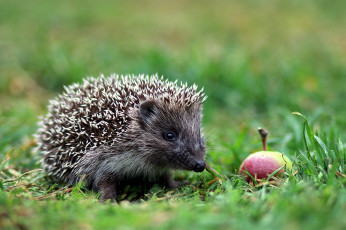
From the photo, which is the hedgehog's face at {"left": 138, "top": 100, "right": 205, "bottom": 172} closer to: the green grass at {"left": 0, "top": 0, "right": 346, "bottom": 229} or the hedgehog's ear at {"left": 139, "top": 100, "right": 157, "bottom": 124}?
the hedgehog's ear at {"left": 139, "top": 100, "right": 157, "bottom": 124}

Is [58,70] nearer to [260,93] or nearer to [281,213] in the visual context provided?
[260,93]

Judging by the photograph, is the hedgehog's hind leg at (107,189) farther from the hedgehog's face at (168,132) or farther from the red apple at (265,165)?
the red apple at (265,165)

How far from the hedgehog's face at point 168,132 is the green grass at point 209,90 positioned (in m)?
0.48

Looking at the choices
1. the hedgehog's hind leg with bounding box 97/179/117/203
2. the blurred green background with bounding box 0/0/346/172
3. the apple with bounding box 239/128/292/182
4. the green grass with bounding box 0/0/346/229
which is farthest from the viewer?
the blurred green background with bounding box 0/0/346/172

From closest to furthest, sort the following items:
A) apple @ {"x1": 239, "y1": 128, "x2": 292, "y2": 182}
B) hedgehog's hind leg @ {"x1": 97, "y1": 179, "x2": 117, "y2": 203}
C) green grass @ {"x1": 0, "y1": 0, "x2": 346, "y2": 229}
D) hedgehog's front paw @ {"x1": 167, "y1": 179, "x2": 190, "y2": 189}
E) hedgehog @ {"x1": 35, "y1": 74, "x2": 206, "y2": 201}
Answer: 1. green grass @ {"x1": 0, "y1": 0, "x2": 346, "y2": 229}
2. apple @ {"x1": 239, "y1": 128, "x2": 292, "y2": 182}
3. hedgehog's hind leg @ {"x1": 97, "y1": 179, "x2": 117, "y2": 203}
4. hedgehog @ {"x1": 35, "y1": 74, "x2": 206, "y2": 201}
5. hedgehog's front paw @ {"x1": 167, "y1": 179, "x2": 190, "y2": 189}

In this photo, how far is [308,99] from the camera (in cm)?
960

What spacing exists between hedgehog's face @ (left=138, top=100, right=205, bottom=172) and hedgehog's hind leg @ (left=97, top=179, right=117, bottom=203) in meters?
0.67

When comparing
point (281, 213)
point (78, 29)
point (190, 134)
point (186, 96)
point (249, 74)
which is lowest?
point (281, 213)

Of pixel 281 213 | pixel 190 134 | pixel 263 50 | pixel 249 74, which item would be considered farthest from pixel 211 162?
pixel 263 50

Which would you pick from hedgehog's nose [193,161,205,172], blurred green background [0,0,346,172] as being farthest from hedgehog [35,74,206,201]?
blurred green background [0,0,346,172]

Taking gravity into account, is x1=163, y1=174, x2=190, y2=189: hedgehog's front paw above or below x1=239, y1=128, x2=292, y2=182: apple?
below

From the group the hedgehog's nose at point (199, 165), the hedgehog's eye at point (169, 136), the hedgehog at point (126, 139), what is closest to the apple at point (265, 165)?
the hedgehog's nose at point (199, 165)

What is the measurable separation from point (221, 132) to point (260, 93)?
2037mm

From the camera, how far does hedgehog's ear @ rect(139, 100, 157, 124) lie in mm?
5680
